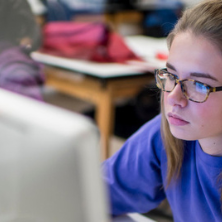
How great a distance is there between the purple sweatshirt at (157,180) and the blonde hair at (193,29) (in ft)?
0.08

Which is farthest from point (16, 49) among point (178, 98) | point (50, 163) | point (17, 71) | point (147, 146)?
point (50, 163)

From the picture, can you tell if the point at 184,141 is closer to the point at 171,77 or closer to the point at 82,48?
the point at 171,77

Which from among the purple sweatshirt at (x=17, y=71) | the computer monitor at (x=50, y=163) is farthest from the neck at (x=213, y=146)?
the purple sweatshirt at (x=17, y=71)

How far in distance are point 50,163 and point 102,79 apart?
1761 millimetres

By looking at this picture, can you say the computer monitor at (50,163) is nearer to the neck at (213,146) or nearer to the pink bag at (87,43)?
the neck at (213,146)

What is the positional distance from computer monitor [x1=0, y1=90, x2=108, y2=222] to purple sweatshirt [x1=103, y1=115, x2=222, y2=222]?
1.70 ft

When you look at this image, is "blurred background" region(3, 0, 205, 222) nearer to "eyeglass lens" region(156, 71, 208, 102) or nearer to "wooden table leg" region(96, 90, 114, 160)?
"wooden table leg" region(96, 90, 114, 160)

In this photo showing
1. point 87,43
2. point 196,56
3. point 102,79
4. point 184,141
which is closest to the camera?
point 196,56

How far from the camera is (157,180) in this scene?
914 millimetres

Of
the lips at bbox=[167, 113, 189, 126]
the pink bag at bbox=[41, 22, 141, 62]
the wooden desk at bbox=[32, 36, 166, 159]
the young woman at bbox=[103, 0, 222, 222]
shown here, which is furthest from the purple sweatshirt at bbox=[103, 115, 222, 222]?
the pink bag at bbox=[41, 22, 141, 62]

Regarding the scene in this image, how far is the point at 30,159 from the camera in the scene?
317mm

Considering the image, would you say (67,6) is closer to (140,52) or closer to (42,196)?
(140,52)

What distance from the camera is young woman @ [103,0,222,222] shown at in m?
0.72

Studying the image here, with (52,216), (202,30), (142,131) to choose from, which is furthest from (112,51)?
(52,216)
